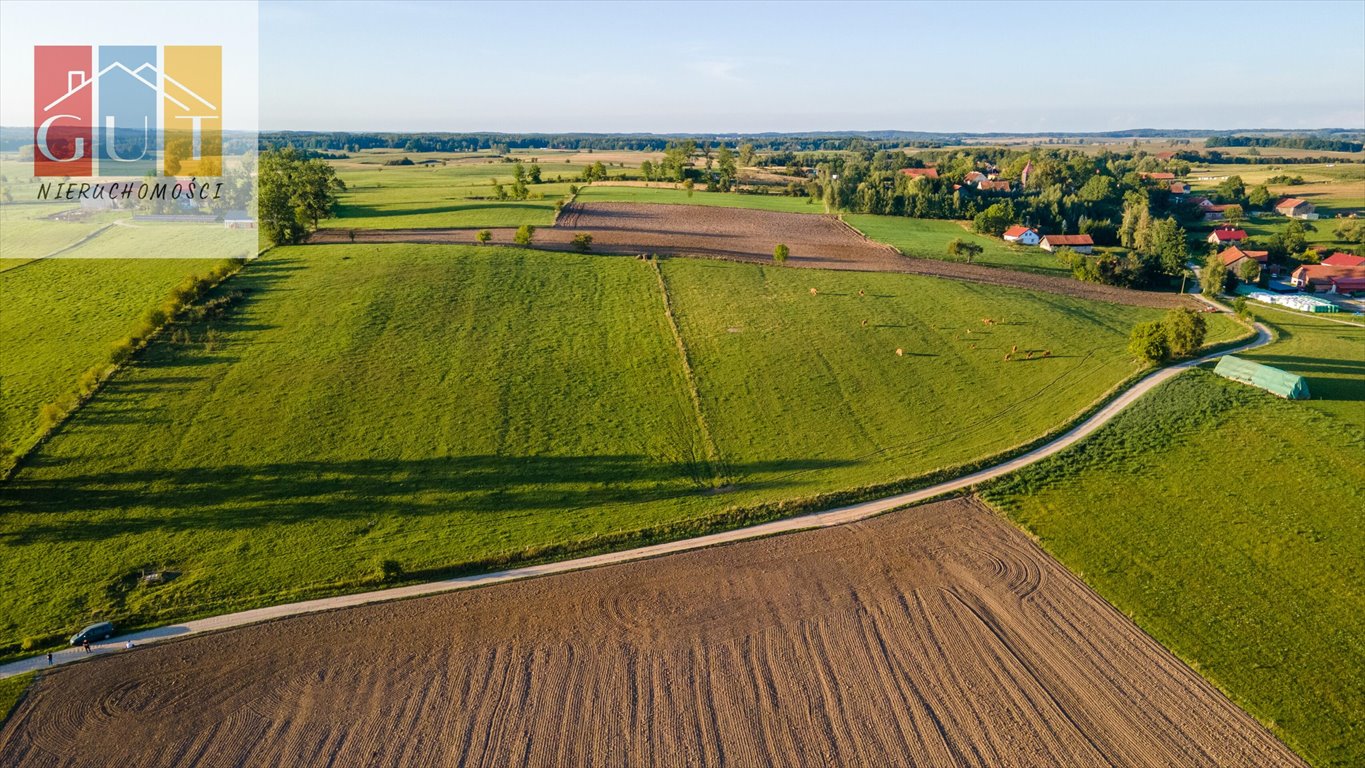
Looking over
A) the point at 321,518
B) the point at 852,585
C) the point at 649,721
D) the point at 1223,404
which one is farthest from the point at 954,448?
the point at 321,518

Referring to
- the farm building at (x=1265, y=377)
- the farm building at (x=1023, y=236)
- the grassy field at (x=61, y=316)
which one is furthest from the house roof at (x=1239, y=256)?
the grassy field at (x=61, y=316)

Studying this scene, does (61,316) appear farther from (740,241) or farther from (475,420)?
(740,241)

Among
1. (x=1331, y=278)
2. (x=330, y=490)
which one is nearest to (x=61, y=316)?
(x=330, y=490)

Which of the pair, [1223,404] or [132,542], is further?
[1223,404]

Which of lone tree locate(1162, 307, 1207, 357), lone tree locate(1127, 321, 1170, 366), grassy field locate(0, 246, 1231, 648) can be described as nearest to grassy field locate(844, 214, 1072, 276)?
grassy field locate(0, 246, 1231, 648)

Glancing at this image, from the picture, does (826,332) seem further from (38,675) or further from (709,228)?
(38,675)
